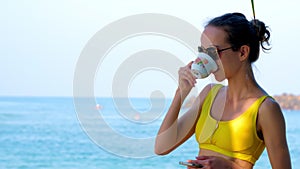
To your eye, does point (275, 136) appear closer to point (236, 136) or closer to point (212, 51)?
point (236, 136)

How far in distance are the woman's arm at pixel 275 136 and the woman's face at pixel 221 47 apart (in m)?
0.14

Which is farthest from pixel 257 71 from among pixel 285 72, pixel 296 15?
pixel 285 72

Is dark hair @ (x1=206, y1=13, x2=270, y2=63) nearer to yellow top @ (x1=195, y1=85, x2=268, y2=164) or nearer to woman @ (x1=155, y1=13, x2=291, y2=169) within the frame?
woman @ (x1=155, y1=13, x2=291, y2=169)

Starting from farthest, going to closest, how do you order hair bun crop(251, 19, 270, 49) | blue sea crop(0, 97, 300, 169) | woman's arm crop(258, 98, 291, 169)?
1. blue sea crop(0, 97, 300, 169)
2. hair bun crop(251, 19, 270, 49)
3. woman's arm crop(258, 98, 291, 169)

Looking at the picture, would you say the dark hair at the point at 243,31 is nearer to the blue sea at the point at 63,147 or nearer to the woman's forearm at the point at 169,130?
the woman's forearm at the point at 169,130

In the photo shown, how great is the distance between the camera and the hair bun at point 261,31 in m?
1.52

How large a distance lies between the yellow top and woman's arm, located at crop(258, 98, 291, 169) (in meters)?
0.04

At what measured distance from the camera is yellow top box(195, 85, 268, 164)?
58.0 inches

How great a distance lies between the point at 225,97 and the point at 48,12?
20.8m

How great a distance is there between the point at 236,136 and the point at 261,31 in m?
0.27

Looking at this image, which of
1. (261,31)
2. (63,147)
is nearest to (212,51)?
(261,31)

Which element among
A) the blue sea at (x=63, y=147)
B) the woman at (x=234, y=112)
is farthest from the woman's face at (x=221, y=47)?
the blue sea at (x=63, y=147)

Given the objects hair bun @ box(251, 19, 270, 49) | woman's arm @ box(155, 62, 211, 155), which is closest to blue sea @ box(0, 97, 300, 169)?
woman's arm @ box(155, 62, 211, 155)

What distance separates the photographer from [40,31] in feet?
74.1
